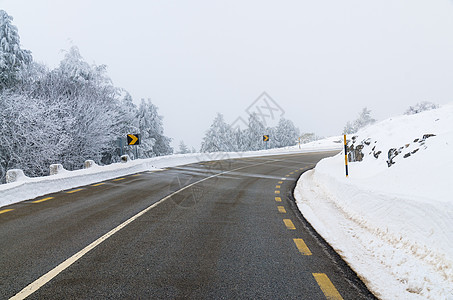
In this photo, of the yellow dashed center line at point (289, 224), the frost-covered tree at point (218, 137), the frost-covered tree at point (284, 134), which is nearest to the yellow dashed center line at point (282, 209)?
the yellow dashed center line at point (289, 224)

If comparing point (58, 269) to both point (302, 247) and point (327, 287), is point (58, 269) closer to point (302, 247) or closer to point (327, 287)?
point (327, 287)

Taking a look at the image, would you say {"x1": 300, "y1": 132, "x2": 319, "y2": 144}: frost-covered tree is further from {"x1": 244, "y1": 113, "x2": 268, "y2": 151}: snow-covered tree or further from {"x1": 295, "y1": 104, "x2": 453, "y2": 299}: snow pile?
{"x1": 295, "y1": 104, "x2": 453, "y2": 299}: snow pile

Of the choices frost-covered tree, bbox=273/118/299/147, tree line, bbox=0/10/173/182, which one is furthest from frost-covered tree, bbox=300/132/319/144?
tree line, bbox=0/10/173/182

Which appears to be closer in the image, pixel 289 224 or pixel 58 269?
pixel 58 269

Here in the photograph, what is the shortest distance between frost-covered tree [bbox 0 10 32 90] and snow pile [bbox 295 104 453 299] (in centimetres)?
2615

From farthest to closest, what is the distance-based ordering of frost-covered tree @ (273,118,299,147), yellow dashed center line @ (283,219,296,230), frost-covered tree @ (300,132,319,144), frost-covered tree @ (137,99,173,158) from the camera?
1. frost-covered tree @ (300,132,319,144)
2. frost-covered tree @ (273,118,299,147)
3. frost-covered tree @ (137,99,173,158)
4. yellow dashed center line @ (283,219,296,230)

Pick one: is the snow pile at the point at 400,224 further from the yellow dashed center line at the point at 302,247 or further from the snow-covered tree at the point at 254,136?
the snow-covered tree at the point at 254,136

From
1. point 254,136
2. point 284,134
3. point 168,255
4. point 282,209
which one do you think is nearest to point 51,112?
point 282,209

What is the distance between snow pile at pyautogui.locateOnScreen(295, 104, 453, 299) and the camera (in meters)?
2.98

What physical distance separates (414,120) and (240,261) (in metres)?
10.7

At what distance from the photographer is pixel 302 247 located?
4137mm

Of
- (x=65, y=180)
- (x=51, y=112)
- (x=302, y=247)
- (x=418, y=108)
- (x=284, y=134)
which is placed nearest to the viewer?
(x=302, y=247)

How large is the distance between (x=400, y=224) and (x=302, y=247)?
56.8 inches

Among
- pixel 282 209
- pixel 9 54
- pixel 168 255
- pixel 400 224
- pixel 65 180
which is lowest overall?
pixel 282 209
